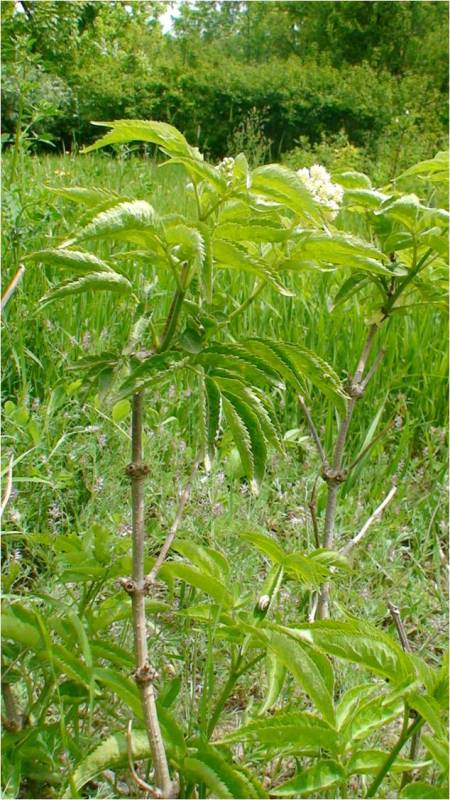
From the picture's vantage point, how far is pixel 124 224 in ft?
3.00

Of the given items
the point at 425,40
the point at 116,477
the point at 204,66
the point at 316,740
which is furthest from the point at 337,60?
the point at 316,740

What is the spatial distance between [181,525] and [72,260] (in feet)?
4.00

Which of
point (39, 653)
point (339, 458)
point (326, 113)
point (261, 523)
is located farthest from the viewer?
point (326, 113)

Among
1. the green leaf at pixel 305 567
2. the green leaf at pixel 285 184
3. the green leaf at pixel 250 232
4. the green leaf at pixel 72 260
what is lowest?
the green leaf at pixel 305 567

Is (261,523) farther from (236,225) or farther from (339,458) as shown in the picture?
(236,225)

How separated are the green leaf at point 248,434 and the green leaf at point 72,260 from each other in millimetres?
215

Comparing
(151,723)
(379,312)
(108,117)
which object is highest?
(108,117)

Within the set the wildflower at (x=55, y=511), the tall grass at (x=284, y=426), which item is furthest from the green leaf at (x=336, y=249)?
the wildflower at (x=55, y=511)

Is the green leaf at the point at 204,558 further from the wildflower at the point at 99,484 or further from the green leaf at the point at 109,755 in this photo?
the wildflower at the point at 99,484

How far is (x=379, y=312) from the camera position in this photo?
1.62 m

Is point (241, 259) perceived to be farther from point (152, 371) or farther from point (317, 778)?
point (317, 778)

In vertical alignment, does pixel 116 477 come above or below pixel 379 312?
below

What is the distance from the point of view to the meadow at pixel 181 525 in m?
1.20

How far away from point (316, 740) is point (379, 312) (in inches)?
32.9
